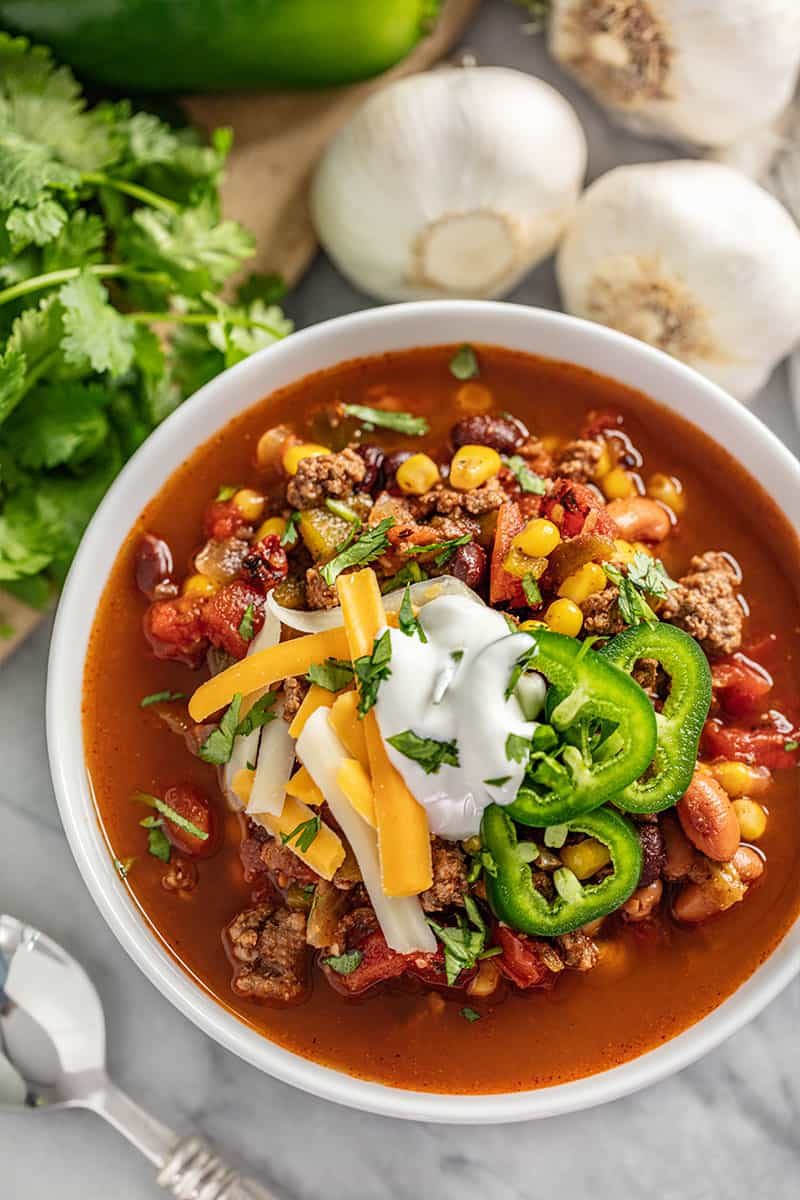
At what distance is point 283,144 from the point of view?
4484 mm

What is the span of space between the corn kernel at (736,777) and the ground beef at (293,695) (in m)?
1.19

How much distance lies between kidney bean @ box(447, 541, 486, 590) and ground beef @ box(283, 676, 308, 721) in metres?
0.52

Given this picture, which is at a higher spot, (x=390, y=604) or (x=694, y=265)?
(x=694, y=265)

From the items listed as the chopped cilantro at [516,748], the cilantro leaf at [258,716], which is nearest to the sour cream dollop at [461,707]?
the chopped cilantro at [516,748]

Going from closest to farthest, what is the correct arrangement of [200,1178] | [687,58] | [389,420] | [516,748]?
[516,748] < [389,420] < [200,1178] < [687,58]

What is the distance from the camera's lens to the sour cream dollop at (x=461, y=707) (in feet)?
9.64

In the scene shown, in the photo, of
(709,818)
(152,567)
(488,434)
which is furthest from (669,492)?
(152,567)

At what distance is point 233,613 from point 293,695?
33cm

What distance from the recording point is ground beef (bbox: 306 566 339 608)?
10.9 feet

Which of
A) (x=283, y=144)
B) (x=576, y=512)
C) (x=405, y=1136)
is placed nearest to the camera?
(x=576, y=512)

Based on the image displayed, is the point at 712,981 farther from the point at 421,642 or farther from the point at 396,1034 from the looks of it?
the point at 421,642

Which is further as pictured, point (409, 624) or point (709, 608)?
point (709, 608)

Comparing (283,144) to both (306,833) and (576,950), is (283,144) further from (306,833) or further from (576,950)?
(576,950)

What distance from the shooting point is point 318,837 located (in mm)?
3168
